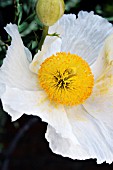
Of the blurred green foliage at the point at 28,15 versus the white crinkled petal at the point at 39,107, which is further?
the blurred green foliage at the point at 28,15

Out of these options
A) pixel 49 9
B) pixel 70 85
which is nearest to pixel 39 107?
pixel 70 85

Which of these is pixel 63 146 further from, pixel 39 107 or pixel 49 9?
pixel 49 9

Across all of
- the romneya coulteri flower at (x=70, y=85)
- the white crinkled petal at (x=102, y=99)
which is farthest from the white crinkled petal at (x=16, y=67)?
the white crinkled petal at (x=102, y=99)

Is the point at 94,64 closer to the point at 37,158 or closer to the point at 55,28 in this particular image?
the point at 55,28

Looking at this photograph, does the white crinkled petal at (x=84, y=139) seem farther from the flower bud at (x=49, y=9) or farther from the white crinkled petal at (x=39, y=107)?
the flower bud at (x=49, y=9)

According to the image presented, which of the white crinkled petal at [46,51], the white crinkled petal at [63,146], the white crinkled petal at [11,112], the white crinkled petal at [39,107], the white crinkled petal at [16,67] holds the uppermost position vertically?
the white crinkled petal at [46,51]
